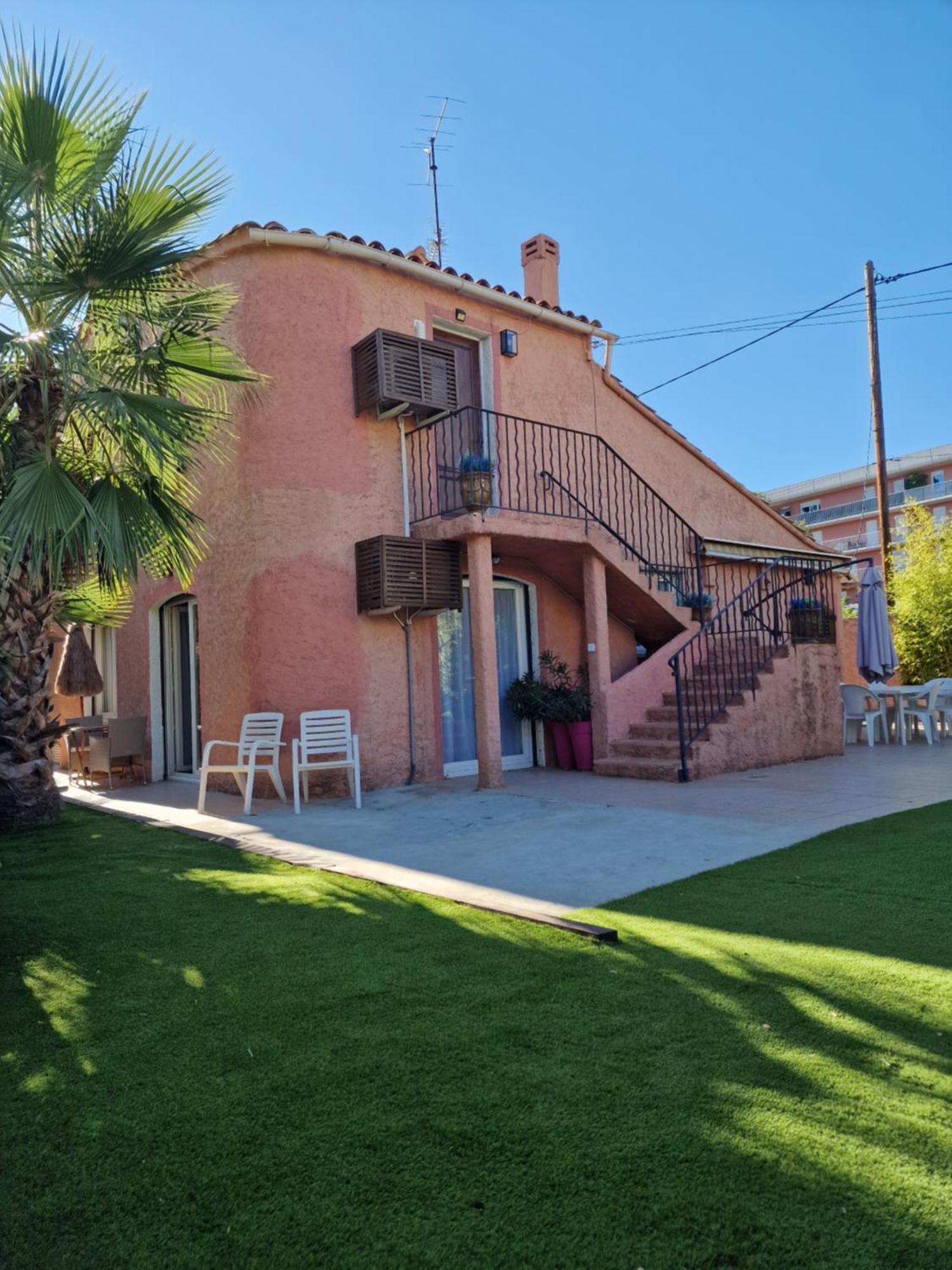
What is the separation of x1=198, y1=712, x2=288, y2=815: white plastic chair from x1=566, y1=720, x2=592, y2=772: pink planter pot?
3360mm

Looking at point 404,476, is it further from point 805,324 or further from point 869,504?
point 869,504

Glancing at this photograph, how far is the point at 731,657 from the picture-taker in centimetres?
1073

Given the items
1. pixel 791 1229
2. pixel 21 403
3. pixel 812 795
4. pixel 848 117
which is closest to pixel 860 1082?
pixel 791 1229

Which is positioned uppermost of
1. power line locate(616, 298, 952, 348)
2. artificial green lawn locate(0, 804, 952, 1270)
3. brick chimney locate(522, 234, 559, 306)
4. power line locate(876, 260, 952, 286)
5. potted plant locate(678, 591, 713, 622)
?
power line locate(876, 260, 952, 286)

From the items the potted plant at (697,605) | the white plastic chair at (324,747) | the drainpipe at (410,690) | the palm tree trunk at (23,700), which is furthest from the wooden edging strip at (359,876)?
the potted plant at (697,605)

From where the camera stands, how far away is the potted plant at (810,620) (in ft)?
35.2

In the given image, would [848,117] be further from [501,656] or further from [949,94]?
[501,656]

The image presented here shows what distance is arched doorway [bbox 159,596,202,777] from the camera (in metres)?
10.9

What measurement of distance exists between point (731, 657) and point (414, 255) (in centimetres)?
604

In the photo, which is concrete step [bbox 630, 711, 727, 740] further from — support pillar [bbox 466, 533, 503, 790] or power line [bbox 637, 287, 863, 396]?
Answer: power line [bbox 637, 287, 863, 396]

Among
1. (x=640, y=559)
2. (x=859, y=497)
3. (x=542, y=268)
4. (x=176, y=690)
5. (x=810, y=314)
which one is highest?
(x=859, y=497)

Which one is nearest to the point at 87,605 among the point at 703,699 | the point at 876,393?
the point at 703,699

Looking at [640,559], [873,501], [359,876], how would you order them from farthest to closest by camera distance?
1. [873,501]
2. [640,559]
3. [359,876]

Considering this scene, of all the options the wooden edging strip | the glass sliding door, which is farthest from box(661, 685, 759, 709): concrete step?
the wooden edging strip
